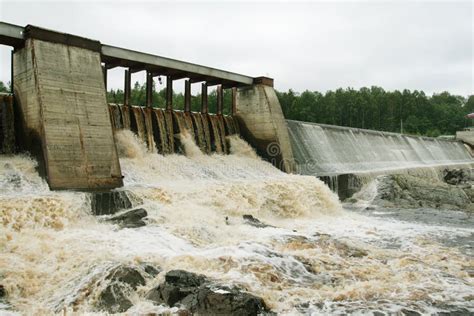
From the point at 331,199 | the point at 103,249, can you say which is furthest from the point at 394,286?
the point at 331,199

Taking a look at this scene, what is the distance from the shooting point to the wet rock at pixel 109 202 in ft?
27.9

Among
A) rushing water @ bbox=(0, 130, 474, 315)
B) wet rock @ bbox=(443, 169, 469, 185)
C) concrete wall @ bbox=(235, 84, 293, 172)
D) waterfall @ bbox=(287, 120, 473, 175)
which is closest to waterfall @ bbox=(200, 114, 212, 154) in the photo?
concrete wall @ bbox=(235, 84, 293, 172)

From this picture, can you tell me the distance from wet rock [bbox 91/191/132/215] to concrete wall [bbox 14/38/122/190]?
3.81 ft

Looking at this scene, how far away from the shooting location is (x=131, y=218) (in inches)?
320

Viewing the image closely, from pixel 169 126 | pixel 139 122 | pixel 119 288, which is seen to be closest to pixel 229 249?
pixel 119 288

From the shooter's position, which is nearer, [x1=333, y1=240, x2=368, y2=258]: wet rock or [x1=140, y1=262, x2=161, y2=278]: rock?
[x1=140, y1=262, x2=161, y2=278]: rock

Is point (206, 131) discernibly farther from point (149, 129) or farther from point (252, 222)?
point (252, 222)

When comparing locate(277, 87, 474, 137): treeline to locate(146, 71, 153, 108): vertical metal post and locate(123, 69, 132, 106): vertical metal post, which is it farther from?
locate(123, 69, 132, 106): vertical metal post

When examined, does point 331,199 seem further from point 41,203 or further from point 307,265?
point 41,203

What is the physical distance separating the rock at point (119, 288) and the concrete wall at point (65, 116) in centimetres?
437

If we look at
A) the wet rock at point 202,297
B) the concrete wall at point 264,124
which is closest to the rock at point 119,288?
the wet rock at point 202,297

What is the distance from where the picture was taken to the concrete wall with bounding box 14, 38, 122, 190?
378 inches

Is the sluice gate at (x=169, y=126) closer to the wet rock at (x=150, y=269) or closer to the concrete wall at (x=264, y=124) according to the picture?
the concrete wall at (x=264, y=124)

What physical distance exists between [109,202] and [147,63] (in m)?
6.29
